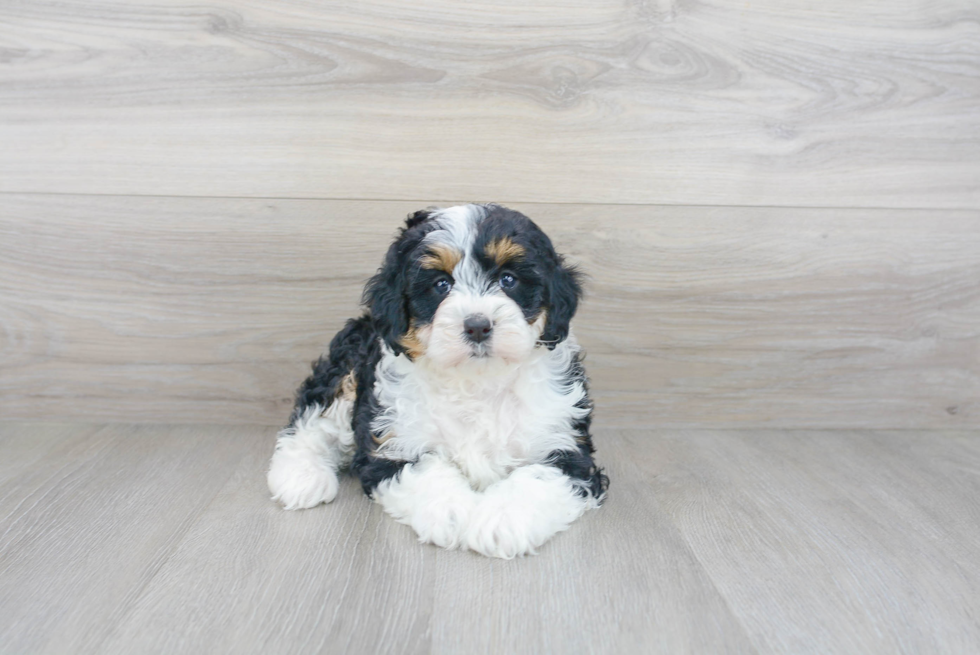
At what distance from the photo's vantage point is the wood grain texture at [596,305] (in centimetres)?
234

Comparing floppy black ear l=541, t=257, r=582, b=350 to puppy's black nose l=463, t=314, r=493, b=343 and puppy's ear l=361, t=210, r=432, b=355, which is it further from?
puppy's ear l=361, t=210, r=432, b=355

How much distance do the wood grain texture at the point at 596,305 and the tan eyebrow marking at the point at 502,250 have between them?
0.77 meters

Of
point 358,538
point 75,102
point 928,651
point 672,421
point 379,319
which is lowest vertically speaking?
point 672,421

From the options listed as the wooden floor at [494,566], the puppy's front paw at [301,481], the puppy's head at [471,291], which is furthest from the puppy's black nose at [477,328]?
the puppy's front paw at [301,481]

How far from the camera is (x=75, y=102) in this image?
2.26 meters

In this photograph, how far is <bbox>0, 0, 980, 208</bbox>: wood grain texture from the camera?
224cm

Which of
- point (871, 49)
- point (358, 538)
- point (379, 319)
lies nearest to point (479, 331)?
point (379, 319)

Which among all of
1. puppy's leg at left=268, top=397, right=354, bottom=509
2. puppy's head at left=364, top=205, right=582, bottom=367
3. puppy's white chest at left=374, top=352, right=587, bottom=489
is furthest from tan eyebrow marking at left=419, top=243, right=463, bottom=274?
puppy's leg at left=268, top=397, right=354, bottom=509

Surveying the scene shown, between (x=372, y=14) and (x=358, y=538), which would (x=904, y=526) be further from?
(x=372, y=14)

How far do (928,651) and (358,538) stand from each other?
45.1 inches

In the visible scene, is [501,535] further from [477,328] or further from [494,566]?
[477,328]

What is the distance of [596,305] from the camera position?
2420 mm

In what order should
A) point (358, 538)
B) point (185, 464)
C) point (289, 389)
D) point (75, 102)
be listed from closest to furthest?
1. point (358, 538)
2. point (185, 464)
3. point (75, 102)
4. point (289, 389)

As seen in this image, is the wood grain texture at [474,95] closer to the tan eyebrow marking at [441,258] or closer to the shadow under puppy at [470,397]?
the shadow under puppy at [470,397]
